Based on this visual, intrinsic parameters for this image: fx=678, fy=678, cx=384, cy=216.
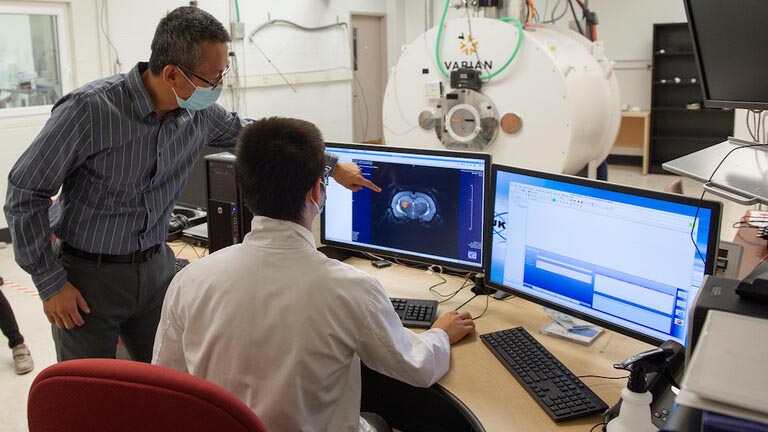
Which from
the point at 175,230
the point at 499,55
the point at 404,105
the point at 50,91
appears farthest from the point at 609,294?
the point at 50,91

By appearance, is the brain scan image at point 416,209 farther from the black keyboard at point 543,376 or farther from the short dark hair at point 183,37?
the short dark hair at point 183,37

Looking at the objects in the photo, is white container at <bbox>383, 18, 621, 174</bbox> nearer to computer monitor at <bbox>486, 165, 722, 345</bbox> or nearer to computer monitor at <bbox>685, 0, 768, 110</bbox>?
computer monitor at <bbox>486, 165, 722, 345</bbox>

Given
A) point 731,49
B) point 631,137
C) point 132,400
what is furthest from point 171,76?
point 631,137

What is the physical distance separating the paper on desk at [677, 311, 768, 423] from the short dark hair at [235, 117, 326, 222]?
0.77 metres

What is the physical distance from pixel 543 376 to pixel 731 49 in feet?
2.48

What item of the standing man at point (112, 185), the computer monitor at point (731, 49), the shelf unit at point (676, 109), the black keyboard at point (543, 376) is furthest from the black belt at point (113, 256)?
the shelf unit at point (676, 109)

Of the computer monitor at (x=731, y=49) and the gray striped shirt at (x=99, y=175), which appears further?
the gray striped shirt at (x=99, y=175)

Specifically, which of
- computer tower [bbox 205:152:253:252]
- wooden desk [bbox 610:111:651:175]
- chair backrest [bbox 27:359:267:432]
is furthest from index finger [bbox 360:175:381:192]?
wooden desk [bbox 610:111:651:175]

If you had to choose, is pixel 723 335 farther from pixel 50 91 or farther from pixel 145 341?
pixel 50 91

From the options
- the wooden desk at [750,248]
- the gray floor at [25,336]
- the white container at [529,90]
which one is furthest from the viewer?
the white container at [529,90]

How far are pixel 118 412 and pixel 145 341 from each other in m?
1.09

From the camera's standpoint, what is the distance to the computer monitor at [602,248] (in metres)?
1.40

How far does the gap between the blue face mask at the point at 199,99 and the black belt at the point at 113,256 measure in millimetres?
422

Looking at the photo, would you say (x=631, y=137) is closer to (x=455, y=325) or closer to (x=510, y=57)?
(x=510, y=57)
